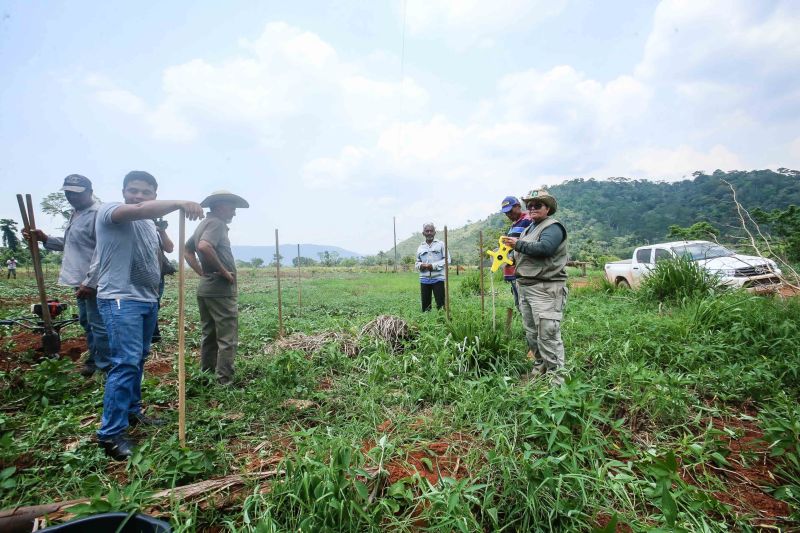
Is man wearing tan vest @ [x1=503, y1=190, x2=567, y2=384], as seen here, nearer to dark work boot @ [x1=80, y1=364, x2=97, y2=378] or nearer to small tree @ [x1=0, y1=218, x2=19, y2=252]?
dark work boot @ [x1=80, y1=364, x2=97, y2=378]

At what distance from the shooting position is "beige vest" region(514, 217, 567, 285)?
9.83 ft

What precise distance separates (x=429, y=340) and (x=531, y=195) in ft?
5.66

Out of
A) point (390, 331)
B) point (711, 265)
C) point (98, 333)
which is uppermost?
point (711, 265)

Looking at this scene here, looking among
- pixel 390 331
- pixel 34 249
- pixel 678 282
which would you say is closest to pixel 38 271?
pixel 34 249

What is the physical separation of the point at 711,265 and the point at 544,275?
5733mm

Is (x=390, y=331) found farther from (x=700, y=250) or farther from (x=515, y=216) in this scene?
(x=700, y=250)

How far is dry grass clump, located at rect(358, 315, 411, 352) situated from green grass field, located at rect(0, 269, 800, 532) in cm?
21

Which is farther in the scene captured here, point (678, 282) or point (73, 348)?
point (678, 282)

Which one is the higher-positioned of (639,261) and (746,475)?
(639,261)

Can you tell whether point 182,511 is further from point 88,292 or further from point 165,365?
point 165,365

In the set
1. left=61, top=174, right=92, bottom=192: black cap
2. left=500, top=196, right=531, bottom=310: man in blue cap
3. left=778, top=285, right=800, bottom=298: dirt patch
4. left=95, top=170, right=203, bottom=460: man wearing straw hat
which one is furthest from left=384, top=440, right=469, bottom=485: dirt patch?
left=778, top=285, right=800, bottom=298: dirt patch

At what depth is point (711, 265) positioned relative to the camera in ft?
21.6

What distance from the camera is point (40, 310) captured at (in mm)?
3590

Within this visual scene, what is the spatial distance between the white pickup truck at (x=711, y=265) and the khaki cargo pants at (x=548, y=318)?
3064 millimetres
